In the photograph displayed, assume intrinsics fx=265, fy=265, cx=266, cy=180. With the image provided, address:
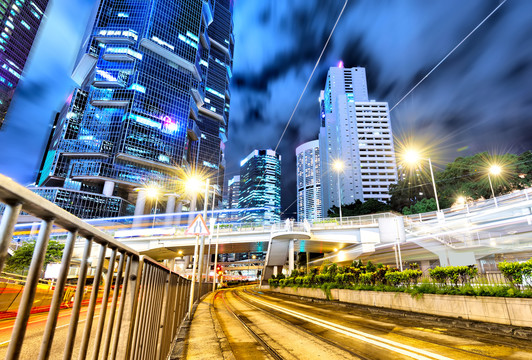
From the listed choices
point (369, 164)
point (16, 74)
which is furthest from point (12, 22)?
point (369, 164)

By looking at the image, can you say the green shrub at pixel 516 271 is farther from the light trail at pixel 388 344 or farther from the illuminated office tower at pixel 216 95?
the illuminated office tower at pixel 216 95

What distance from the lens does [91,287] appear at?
2.53 m

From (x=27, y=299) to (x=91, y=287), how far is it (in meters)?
1.55

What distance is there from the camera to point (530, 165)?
154ft

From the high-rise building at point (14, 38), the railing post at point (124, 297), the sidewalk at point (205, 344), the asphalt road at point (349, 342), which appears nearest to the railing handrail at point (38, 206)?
the railing post at point (124, 297)

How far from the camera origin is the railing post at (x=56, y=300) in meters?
1.36

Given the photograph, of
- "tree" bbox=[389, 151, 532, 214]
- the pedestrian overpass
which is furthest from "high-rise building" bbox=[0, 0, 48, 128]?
"tree" bbox=[389, 151, 532, 214]

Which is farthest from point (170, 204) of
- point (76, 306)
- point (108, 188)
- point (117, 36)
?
point (76, 306)

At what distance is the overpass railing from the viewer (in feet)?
3.75

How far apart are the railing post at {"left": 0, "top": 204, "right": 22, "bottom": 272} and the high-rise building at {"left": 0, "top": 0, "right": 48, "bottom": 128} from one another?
185m

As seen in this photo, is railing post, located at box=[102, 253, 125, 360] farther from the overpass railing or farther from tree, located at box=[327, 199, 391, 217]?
tree, located at box=[327, 199, 391, 217]

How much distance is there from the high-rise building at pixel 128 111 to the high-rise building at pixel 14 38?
191 feet

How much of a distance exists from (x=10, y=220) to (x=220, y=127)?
17019 centimetres

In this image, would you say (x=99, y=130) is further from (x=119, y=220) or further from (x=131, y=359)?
(x=131, y=359)
